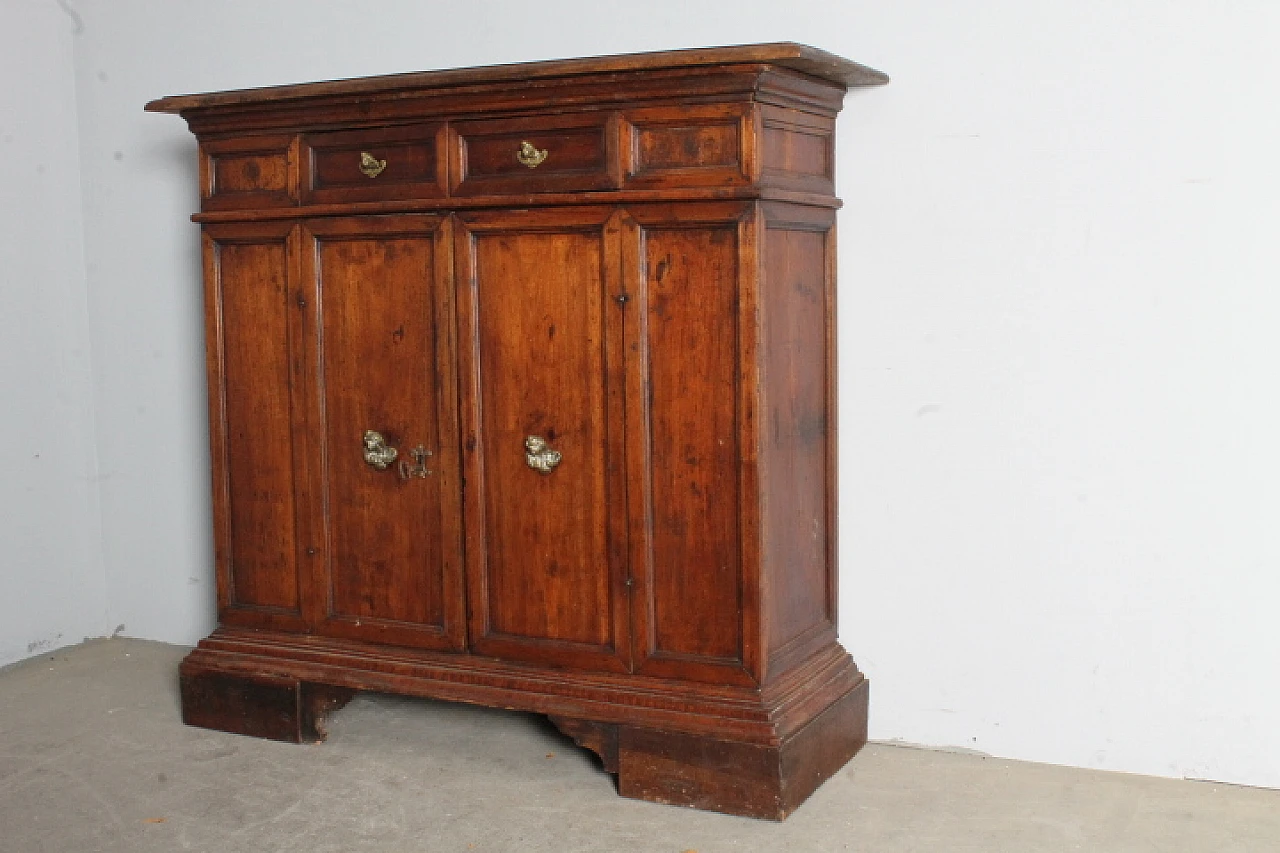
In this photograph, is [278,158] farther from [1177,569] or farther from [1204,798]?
[1204,798]

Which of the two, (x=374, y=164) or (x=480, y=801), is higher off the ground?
(x=374, y=164)

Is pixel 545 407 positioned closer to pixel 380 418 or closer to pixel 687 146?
pixel 380 418

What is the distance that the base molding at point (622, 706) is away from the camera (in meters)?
2.87

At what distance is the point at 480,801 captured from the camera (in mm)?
2982

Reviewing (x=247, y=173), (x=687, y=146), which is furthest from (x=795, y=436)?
(x=247, y=173)

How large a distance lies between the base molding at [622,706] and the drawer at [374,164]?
3.57 feet

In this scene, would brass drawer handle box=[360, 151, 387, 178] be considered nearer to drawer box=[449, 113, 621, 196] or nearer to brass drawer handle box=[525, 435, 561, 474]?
drawer box=[449, 113, 621, 196]

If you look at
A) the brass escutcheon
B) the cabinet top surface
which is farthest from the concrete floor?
the cabinet top surface

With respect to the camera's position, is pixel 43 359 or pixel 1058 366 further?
pixel 43 359

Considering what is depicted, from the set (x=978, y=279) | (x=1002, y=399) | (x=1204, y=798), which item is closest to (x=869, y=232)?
(x=978, y=279)

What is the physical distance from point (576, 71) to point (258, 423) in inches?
49.1

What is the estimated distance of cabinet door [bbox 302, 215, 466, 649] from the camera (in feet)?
10.5

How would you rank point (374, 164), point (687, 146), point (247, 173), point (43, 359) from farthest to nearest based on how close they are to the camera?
1. point (43, 359)
2. point (247, 173)
3. point (374, 164)
4. point (687, 146)

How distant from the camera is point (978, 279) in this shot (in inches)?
123
